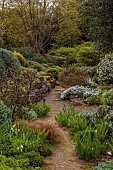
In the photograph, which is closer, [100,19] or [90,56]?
[100,19]

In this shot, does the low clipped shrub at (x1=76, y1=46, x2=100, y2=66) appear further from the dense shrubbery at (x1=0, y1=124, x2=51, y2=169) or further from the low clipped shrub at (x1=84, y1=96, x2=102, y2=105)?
the dense shrubbery at (x1=0, y1=124, x2=51, y2=169)

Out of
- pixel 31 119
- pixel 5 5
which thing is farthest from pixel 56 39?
pixel 31 119

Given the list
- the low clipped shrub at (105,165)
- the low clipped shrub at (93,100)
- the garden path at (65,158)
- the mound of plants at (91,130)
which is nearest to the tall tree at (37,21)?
the low clipped shrub at (93,100)

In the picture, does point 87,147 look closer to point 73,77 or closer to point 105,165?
point 105,165

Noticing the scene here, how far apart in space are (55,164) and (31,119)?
2318mm

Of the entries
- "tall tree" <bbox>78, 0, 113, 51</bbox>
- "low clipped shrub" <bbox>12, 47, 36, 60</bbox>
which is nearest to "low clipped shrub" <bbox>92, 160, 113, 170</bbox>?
"tall tree" <bbox>78, 0, 113, 51</bbox>

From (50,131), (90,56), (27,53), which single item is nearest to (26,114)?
(50,131)

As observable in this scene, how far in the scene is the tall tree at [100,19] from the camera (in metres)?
14.8

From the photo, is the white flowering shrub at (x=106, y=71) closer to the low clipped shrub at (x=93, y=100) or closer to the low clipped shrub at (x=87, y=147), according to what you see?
the low clipped shrub at (x=93, y=100)

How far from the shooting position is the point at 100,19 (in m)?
15.0

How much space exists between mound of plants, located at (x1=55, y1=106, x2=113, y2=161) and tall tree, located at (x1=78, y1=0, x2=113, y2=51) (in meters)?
7.72

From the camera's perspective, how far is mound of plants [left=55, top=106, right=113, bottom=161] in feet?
18.8

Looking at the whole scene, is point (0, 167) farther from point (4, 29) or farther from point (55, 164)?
point (4, 29)

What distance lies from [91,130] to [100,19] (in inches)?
375
